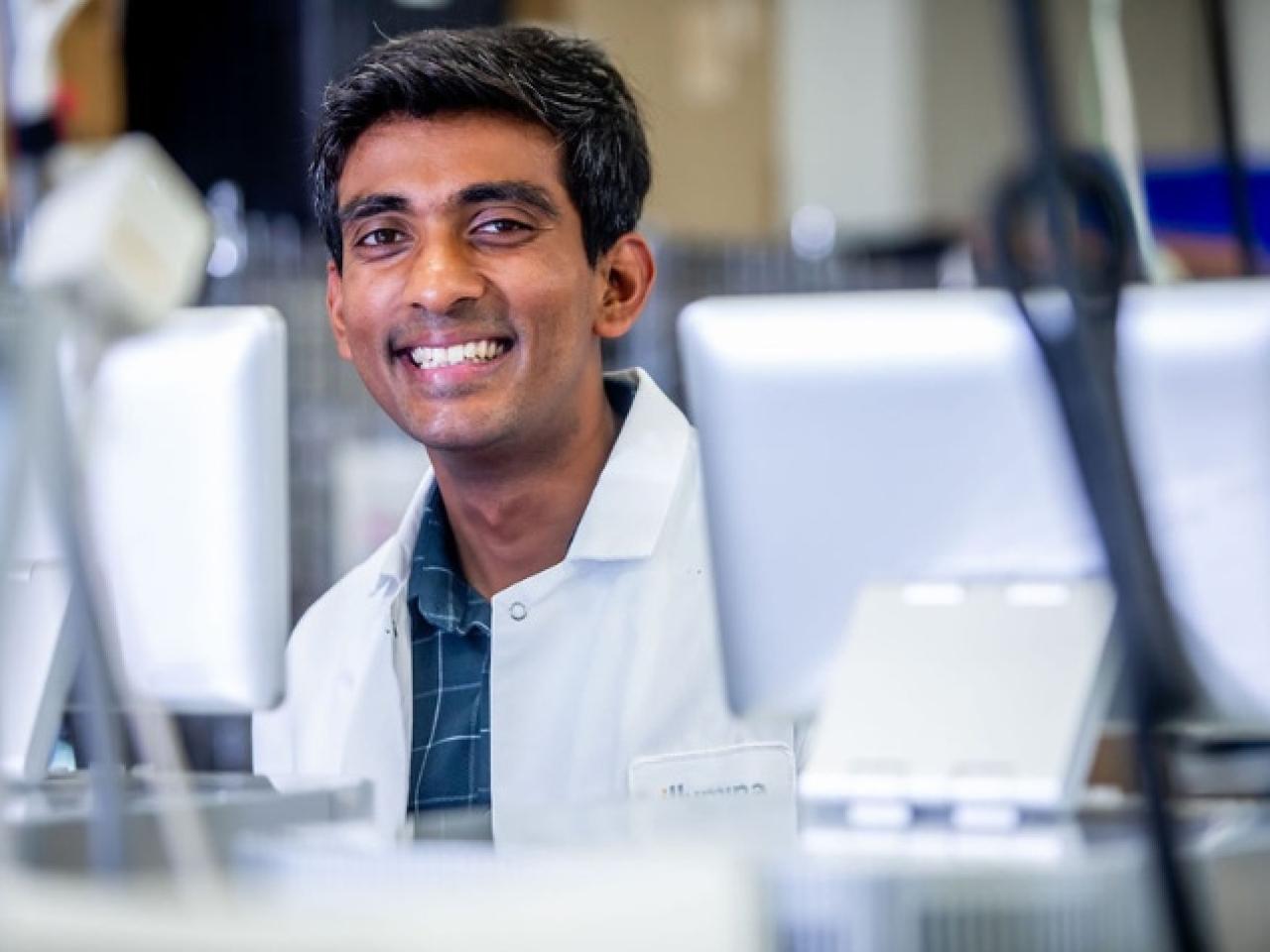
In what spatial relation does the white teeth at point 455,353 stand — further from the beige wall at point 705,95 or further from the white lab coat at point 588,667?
the beige wall at point 705,95

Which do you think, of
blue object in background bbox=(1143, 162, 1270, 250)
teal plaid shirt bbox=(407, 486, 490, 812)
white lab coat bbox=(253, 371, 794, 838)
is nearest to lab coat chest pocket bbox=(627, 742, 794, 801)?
white lab coat bbox=(253, 371, 794, 838)

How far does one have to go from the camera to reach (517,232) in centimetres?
143

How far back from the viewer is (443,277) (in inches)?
55.2

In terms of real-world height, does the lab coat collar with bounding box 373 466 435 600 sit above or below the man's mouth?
below

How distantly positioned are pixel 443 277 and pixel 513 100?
0.44 ft

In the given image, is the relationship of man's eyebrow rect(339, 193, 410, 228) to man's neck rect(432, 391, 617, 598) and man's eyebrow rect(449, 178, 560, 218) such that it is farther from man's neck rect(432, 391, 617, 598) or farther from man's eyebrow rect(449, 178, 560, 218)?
man's neck rect(432, 391, 617, 598)

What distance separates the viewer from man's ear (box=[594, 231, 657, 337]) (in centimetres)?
A: 151

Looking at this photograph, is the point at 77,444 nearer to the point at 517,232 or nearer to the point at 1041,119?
the point at 1041,119

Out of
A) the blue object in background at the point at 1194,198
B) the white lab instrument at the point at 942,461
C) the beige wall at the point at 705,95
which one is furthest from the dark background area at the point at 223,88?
the white lab instrument at the point at 942,461

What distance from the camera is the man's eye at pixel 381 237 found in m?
1.42

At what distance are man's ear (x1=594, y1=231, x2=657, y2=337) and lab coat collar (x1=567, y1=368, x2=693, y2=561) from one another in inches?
3.3

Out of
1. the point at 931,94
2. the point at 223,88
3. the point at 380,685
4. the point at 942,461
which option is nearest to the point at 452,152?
the point at 380,685

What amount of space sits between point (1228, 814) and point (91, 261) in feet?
1.73

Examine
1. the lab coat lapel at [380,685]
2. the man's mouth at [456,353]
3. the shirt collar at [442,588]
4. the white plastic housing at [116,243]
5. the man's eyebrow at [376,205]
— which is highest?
the man's eyebrow at [376,205]
